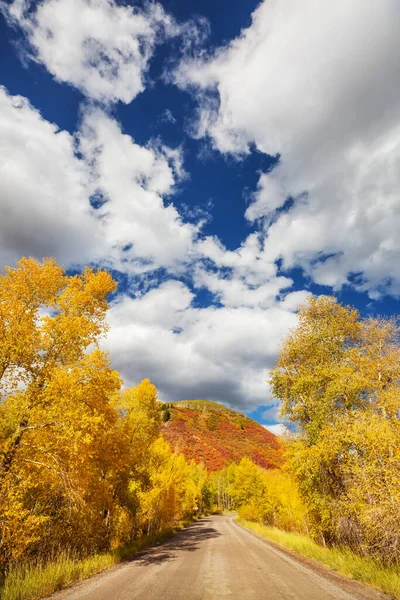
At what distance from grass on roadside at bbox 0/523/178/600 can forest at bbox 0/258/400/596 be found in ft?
1.65

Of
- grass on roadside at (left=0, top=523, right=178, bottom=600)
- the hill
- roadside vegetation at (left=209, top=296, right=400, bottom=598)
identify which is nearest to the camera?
grass on roadside at (left=0, top=523, right=178, bottom=600)

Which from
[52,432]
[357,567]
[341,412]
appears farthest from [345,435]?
[52,432]

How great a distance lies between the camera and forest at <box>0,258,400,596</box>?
8836mm

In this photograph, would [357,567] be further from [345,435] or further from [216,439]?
[216,439]

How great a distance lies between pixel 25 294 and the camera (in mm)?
10742

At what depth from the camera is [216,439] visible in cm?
12650

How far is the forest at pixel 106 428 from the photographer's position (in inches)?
348

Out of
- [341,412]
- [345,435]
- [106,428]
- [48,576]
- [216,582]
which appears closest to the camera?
[48,576]

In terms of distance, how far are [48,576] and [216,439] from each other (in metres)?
128

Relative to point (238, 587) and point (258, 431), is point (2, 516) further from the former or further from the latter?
point (258, 431)

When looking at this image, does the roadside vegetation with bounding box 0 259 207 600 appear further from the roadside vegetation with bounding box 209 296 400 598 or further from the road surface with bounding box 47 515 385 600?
the roadside vegetation with bounding box 209 296 400 598

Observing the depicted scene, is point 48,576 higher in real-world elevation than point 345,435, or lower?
lower

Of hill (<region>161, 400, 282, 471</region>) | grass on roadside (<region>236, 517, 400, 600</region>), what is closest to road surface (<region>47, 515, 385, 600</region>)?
grass on roadside (<region>236, 517, 400, 600</region>)

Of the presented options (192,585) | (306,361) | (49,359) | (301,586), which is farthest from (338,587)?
(49,359)
